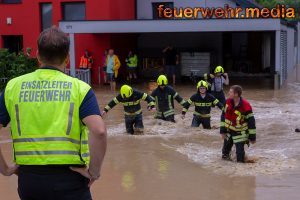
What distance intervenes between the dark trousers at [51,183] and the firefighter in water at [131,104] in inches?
346

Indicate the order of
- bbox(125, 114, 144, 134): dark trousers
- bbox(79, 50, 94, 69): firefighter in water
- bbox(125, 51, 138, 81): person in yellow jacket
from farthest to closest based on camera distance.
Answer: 1. bbox(125, 51, 138, 81): person in yellow jacket
2. bbox(79, 50, 94, 69): firefighter in water
3. bbox(125, 114, 144, 134): dark trousers

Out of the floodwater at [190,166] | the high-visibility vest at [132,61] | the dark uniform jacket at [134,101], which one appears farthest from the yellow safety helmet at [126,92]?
the high-visibility vest at [132,61]

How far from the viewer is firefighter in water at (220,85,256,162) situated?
8.86 metres

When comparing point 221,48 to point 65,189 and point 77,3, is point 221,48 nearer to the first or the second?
point 77,3

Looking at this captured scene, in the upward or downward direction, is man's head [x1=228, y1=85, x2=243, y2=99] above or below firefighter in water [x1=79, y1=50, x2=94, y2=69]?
below

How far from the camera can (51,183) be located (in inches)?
125

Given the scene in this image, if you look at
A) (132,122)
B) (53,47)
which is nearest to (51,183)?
(53,47)

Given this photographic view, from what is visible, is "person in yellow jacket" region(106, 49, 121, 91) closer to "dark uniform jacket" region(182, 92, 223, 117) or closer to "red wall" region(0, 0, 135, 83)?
"red wall" region(0, 0, 135, 83)

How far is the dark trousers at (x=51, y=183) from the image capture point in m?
3.18

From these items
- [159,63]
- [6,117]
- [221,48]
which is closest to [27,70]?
[159,63]

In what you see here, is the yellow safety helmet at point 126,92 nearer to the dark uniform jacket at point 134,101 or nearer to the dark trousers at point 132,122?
the dark uniform jacket at point 134,101

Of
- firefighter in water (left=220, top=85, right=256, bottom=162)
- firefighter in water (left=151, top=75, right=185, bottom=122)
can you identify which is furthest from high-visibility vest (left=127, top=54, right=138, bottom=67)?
firefighter in water (left=220, top=85, right=256, bottom=162)

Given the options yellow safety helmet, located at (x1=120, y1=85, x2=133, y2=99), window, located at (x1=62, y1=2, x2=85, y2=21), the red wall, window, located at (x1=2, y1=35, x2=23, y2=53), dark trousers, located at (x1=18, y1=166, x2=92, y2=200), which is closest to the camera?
dark trousers, located at (x1=18, y1=166, x2=92, y2=200)

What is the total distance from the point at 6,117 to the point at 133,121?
9037mm
